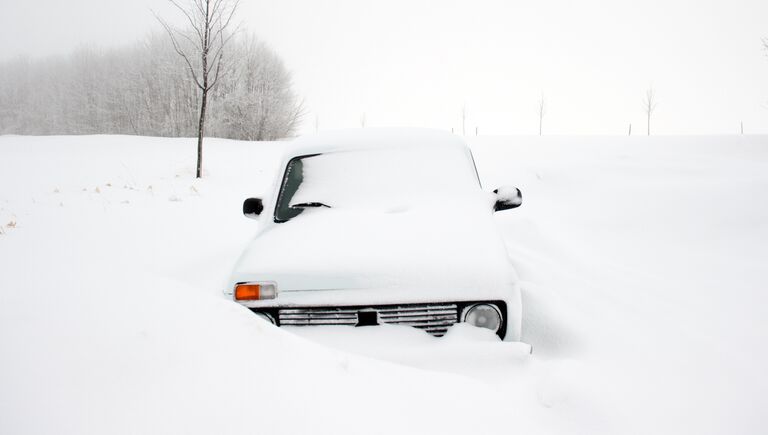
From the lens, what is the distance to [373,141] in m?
3.08

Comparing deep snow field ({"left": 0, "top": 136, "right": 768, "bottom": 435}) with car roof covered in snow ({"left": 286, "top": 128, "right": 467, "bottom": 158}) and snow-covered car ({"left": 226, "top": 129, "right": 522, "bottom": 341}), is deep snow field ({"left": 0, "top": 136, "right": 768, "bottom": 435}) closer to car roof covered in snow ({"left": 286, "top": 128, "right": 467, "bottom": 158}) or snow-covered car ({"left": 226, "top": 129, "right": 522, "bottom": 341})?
snow-covered car ({"left": 226, "top": 129, "right": 522, "bottom": 341})

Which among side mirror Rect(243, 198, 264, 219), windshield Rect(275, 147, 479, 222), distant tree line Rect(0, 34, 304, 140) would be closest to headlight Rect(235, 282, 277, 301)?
windshield Rect(275, 147, 479, 222)

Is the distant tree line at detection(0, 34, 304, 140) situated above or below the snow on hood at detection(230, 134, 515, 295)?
above

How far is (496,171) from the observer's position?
1152 cm

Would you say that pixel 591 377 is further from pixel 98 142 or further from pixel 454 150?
pixel 98 142

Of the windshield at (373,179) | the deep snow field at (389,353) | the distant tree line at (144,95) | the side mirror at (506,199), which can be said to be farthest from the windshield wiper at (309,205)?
the distant tree line at (144,95)

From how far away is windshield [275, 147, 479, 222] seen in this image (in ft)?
8.70

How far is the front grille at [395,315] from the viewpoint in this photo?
6.01ft

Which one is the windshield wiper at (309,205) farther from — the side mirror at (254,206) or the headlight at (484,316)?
the headlight at (484,316)

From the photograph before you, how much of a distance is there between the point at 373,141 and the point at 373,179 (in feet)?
1.43

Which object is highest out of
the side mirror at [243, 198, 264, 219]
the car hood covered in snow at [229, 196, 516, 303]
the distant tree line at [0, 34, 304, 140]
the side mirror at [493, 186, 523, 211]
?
the distant tree line at [0, 34, 304, 140]

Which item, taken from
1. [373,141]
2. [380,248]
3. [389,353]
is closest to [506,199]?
[373,141]

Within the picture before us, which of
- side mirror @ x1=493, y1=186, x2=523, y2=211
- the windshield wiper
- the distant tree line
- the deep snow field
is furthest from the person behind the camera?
the distant tree line

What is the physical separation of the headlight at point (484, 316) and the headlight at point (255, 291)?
895 mm
